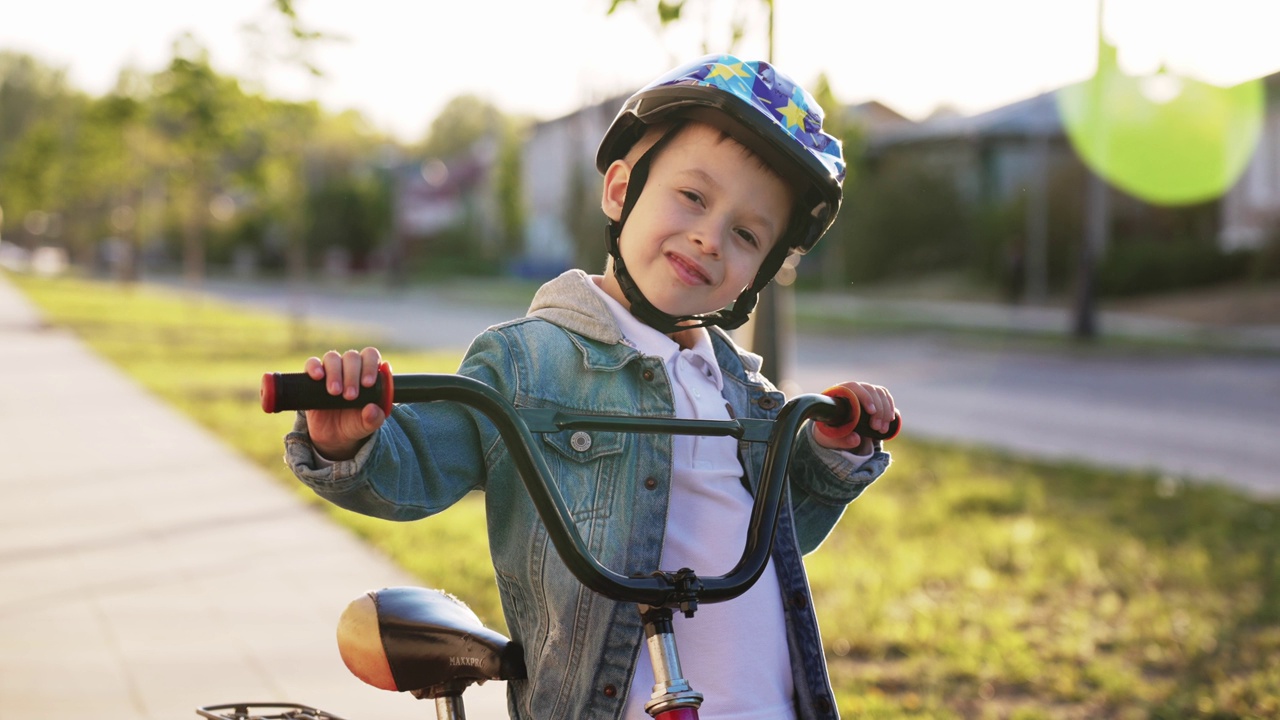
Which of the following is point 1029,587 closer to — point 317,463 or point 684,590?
point 684,590

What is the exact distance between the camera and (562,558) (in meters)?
1.74

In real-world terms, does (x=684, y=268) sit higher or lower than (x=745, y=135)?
lower

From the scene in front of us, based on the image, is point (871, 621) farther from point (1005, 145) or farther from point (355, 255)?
point (355, 255)

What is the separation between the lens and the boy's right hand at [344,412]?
1702 mm

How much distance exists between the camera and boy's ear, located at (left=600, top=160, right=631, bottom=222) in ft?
7.45

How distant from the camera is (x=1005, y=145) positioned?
4309 centimetres

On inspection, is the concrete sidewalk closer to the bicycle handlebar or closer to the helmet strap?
the helmet strap

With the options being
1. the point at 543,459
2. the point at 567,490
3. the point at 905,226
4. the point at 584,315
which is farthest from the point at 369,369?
the point at 905,226

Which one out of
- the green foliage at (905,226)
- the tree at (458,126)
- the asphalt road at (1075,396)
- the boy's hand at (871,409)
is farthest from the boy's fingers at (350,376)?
the tree at (458,126)

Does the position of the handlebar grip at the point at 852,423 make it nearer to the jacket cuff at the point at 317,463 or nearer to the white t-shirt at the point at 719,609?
the white t-shirt at the point at 719,609

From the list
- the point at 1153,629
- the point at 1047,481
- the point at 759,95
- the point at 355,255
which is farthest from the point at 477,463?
the point at 355,255

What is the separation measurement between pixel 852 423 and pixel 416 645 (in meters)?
0.73

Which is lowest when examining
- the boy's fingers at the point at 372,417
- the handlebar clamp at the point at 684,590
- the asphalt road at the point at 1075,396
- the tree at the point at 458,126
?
the asphalt road at the point at 1075,396

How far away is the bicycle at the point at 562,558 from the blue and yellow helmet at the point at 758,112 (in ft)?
1.10
